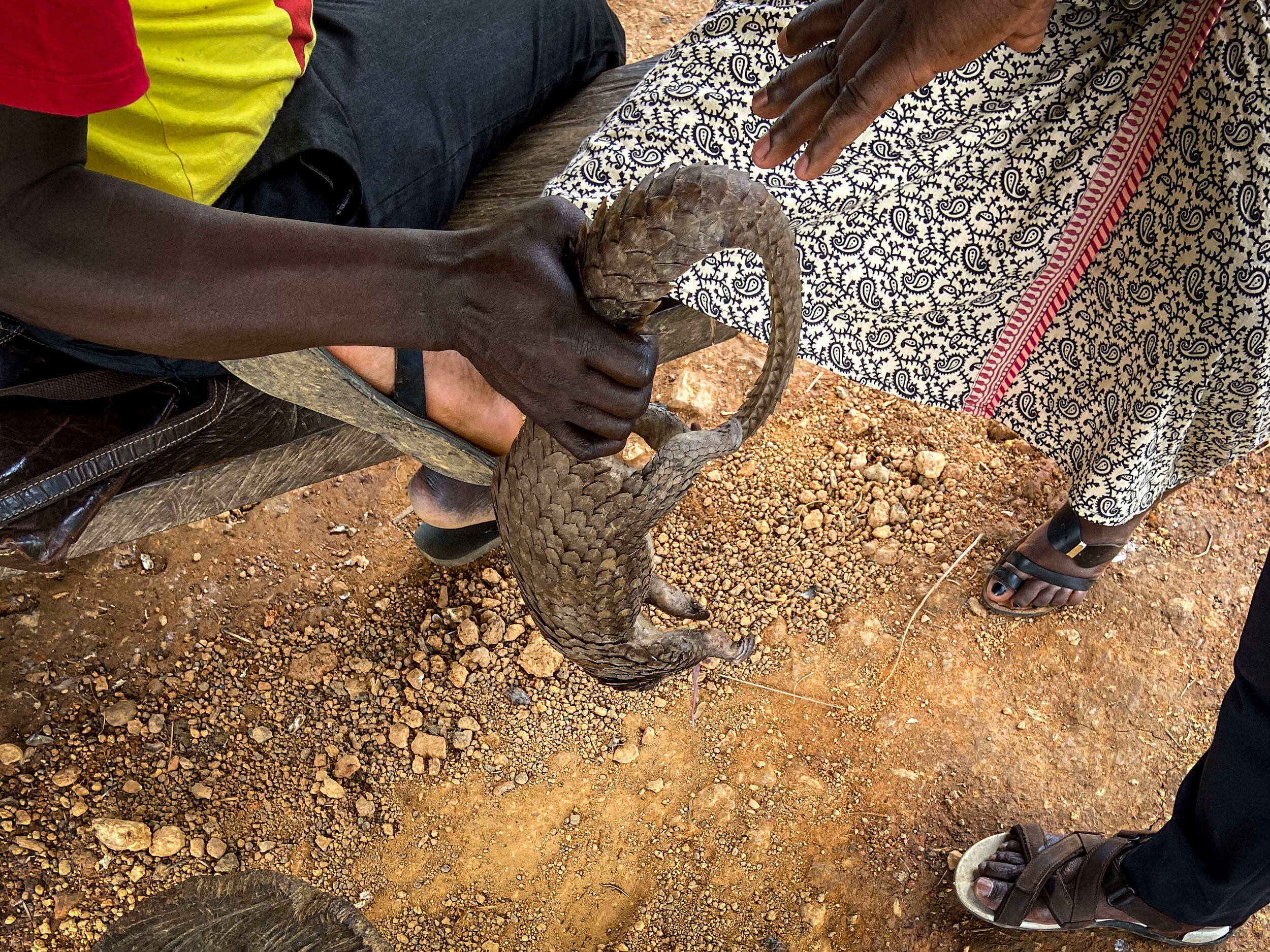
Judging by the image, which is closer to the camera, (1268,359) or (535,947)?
(1268,359)

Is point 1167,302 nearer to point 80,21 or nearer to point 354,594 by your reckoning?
point 80,21

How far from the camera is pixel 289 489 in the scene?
6.71 ft

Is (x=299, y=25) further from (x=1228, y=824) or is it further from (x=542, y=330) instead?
(x=1228, y=824)

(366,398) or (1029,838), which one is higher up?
(366,398)

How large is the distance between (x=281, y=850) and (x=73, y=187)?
158 cm

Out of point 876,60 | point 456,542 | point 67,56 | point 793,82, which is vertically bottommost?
Answer: point 456,542

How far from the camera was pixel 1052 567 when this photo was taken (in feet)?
8.29

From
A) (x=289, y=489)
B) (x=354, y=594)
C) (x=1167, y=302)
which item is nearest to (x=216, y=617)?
(x=354, y=594)

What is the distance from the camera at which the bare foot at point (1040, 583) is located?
2520 millimetres

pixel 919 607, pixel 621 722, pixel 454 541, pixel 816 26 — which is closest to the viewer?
pixel 816 26

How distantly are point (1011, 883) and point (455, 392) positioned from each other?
5.68ft

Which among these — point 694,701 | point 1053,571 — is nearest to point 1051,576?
point 1053,571

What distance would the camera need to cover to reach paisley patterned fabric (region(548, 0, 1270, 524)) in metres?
1.61

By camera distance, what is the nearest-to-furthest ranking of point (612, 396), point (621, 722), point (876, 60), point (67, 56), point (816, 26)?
point (67, 56) < point (612, 396) < point (876, 60) < point (816, 26) < point (621, 722)
